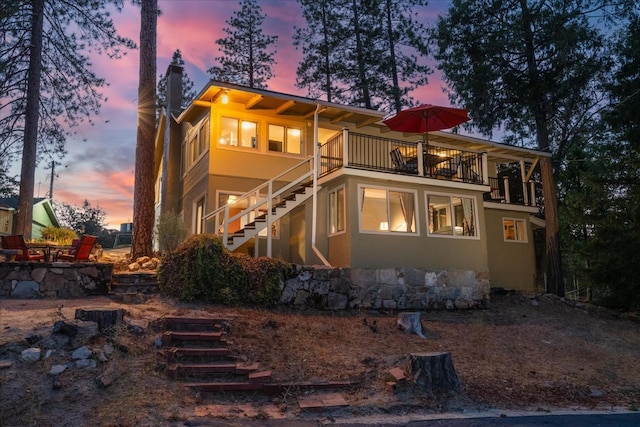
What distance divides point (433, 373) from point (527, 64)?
17238 mm

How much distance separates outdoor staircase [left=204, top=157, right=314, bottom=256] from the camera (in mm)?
12352

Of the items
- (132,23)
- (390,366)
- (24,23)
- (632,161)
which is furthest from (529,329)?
(24,23)

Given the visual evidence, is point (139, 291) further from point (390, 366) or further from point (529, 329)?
point (529, 329)

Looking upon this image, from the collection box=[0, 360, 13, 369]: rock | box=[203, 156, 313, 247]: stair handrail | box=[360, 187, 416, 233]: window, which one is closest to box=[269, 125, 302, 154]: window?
box=[203, 156, 313, 247]: stair handrail

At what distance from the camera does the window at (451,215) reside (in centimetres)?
1411

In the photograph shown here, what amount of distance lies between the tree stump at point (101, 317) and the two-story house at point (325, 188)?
196 inches

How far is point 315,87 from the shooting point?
26.4 m

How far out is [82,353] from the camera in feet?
20.2

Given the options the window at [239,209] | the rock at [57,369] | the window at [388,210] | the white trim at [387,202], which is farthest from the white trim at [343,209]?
the rock at [57,369]

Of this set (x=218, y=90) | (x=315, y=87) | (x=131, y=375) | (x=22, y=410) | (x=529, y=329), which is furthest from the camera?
(x=315, y=87)

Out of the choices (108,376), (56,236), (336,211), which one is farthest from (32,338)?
(56,236)

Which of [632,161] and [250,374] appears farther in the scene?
[632,161]

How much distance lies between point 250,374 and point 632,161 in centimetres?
1391

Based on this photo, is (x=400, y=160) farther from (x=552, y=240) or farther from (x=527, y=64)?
(x=527, y=64)
